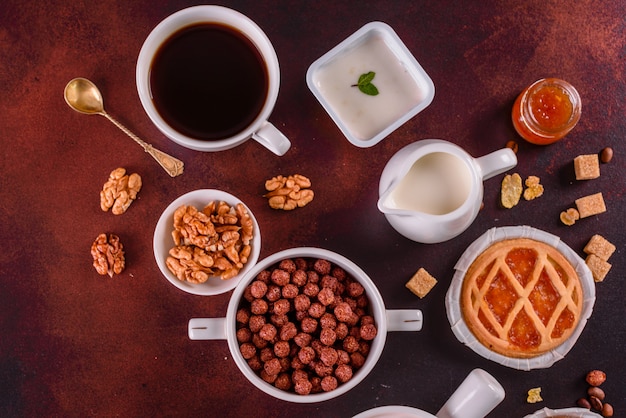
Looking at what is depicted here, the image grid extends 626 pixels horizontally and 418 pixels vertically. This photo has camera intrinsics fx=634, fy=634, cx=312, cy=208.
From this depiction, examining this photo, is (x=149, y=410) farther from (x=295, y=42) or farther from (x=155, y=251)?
(x=295, y=42)

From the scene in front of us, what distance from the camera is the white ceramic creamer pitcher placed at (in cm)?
114

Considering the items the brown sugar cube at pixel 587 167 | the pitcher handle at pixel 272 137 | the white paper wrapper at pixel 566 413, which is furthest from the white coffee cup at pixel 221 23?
the white paper wrapper at pixel 566 413

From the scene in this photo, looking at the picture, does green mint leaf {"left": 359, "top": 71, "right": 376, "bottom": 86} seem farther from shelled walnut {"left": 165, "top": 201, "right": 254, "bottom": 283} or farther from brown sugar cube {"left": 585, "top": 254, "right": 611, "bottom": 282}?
brown sugar cube {"left": 585, "top": 254, "right": 611, "bottom": 282}

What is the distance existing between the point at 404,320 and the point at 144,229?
0.56m

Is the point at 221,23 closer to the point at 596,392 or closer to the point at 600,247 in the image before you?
the point at 600,247

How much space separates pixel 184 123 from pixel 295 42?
30 cm

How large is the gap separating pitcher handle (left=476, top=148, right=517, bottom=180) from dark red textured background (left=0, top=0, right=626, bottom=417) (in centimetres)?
18

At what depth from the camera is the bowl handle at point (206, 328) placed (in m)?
1.17

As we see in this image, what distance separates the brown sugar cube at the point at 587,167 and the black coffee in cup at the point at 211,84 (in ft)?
2.20

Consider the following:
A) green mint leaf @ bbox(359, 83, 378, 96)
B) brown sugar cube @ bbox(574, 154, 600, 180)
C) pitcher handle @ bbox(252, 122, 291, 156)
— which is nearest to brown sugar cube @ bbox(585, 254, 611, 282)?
brown sugar cube @ bbox(574, 154, 600, 180)

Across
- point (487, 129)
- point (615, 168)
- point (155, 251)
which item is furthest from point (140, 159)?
point (615, 168)

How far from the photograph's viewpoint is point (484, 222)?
1339 mm

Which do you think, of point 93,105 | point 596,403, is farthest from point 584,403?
point 93,105

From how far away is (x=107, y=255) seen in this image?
129cm
